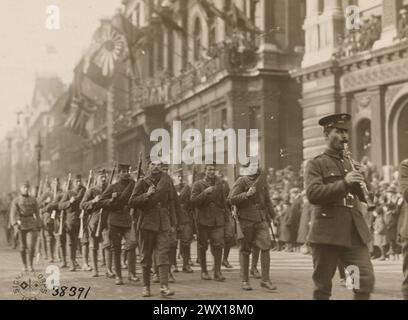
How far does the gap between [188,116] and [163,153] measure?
134 inches

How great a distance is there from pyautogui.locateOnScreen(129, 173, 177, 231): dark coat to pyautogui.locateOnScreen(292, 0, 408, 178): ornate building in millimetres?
11023

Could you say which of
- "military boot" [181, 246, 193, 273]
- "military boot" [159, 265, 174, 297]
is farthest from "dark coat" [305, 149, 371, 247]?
"military boot" [181, 246, 193, 273]

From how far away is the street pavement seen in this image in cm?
1112

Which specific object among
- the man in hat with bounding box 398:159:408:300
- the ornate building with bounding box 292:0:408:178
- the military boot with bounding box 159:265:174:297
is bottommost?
the military boot with bounding box 159:265:174:297

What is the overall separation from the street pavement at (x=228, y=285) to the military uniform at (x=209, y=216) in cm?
60

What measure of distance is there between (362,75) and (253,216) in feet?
36.7

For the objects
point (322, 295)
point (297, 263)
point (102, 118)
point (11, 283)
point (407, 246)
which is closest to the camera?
point (322, 295)

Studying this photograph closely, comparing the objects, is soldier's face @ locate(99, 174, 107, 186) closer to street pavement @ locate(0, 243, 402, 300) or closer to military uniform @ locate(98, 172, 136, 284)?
military uniform @ locate(98, 172, 136, 284)

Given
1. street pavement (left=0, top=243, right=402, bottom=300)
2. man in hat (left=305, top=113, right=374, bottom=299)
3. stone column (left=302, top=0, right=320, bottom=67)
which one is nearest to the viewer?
man in hat (left=305, top=113, right=374, bottom=299)

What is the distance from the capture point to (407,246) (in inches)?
373

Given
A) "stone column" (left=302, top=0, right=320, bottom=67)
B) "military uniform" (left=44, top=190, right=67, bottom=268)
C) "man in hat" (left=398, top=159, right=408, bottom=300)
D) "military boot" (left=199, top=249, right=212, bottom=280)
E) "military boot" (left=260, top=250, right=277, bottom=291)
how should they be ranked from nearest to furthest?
"man in hat" (left=398, top=159, right=408, bottom=300), "military boot" (left=260, top=250, right=277, bottom=291), "military boot" (left=199, top=249, right=212, bottom=280), "military uniform" (left=44, top=190, right=67, bottom=268), "stone column" (left=302, top=0, right=320, bottom=67)

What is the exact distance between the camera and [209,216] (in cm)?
1384
